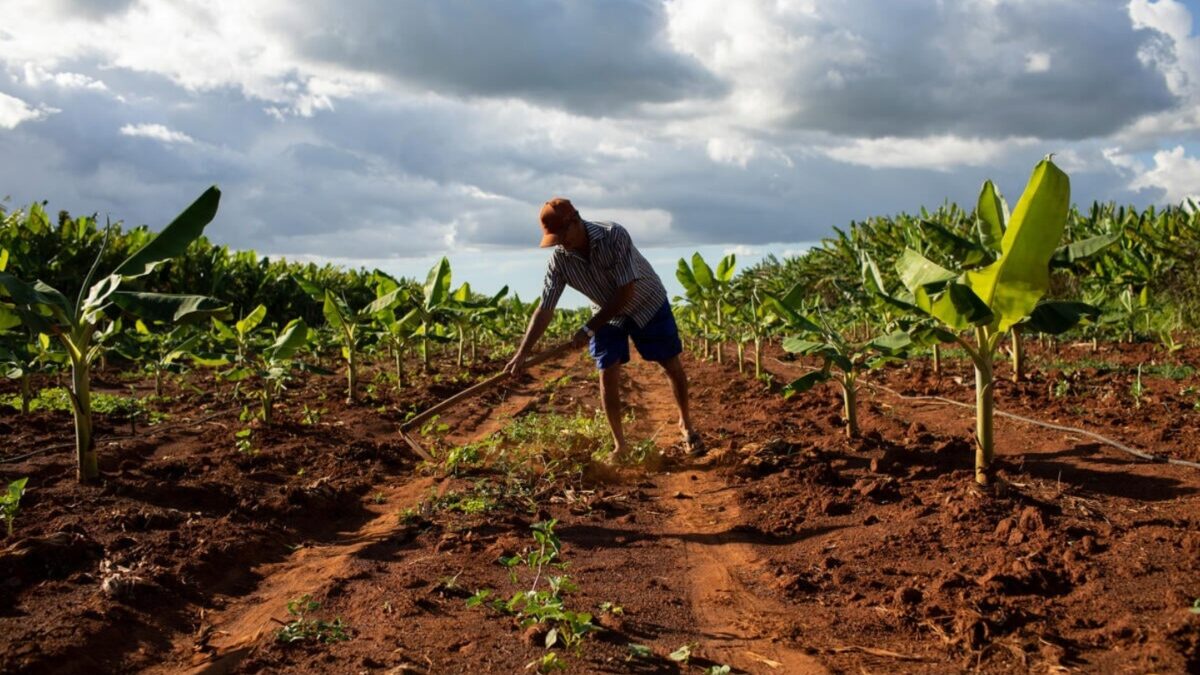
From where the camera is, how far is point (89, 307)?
15.4 feet

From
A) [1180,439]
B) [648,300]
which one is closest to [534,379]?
[648,300]

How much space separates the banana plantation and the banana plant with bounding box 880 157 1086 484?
1 centimetres

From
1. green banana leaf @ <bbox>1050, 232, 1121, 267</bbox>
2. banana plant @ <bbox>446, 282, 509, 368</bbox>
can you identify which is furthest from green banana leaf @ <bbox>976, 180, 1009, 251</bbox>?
banana plant @ <bbox>446, 282, 509, 368</bbox>

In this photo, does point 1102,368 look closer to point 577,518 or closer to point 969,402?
point 969,402

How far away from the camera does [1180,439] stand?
5023 millimetres

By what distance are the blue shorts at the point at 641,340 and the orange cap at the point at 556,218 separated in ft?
2.52

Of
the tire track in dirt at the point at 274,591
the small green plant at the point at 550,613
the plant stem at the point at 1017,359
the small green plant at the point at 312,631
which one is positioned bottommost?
the tire track in dirt at the point at 274,591

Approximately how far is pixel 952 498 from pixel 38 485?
5083 mm

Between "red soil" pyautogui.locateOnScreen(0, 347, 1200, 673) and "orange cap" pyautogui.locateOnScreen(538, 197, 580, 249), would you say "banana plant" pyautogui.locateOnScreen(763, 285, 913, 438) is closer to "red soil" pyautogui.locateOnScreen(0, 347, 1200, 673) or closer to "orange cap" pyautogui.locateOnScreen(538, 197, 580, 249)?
"red soil" pyautogui.locateOnScreen(0, 347, 1200, 673)

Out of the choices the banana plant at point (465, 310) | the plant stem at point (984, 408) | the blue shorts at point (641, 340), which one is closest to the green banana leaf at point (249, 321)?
the blue shorts at point (641, 340)

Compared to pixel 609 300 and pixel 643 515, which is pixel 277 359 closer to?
pixel 609 300

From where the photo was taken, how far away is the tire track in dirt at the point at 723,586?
9.34ft

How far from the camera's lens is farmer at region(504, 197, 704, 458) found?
18.6 ft

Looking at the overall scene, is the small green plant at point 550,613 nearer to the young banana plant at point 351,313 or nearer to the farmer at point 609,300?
the farmer at point 609,300
